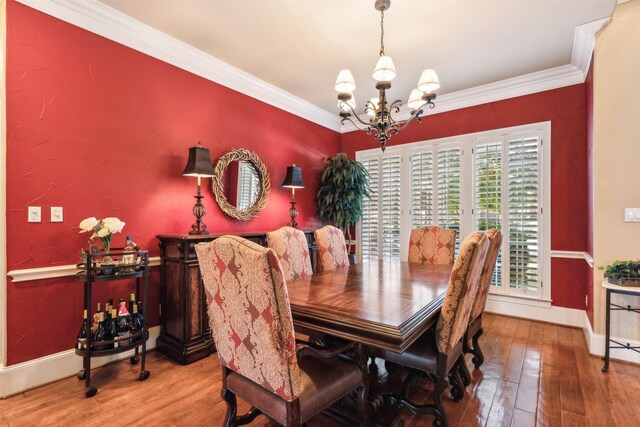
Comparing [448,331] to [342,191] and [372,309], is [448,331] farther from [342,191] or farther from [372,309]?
[342,191]

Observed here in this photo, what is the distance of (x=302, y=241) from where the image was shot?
2689mm

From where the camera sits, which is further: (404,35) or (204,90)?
(204,90)

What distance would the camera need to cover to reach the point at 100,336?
2.27 metres

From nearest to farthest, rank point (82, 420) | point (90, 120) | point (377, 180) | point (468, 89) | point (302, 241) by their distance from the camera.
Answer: point (82, 420) → point (90, 120) → point (302, 241) → point (468, 89) → point (377, 180)

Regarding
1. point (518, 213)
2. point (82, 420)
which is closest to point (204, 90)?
point (82, 420)

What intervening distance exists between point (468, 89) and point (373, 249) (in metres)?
2.61

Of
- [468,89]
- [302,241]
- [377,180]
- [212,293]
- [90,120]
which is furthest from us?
[377,180]

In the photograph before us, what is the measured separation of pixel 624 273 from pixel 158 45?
4471 mm

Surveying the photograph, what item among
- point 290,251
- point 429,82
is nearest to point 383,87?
point 429,82

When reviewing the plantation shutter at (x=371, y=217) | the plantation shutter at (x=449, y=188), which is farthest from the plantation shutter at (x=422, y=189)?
the plantation shutter at (x=371, y=217)

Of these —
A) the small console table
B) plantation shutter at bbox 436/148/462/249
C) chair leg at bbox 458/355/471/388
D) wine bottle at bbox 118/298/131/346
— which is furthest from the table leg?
wine bottle at bbox 118/298/131/346

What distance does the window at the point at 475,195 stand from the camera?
144 inches

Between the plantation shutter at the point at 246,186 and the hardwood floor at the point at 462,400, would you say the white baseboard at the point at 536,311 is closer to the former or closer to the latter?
the hardwood floor at the point at 462,400

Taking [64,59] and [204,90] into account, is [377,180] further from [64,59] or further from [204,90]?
[64,59]
